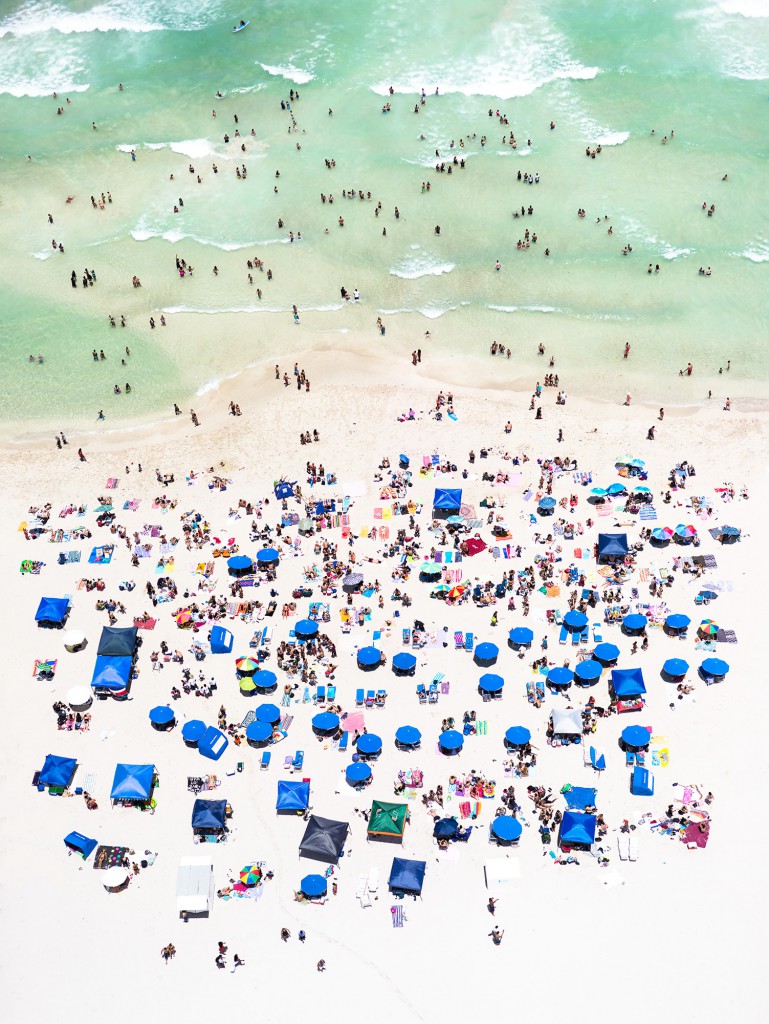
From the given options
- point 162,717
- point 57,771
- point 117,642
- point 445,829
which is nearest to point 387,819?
point 445,829

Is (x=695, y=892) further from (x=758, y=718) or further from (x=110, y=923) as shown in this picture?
(x=110, y=923)

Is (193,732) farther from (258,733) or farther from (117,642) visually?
(117,642)

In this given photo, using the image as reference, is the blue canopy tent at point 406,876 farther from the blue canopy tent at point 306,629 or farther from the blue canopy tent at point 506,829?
the blue canopy tent at point 306,629

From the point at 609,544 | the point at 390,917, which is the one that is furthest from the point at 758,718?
the point at 390,917

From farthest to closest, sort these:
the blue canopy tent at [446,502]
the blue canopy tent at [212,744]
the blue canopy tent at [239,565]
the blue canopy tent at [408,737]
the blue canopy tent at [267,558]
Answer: the blue canopy tent at [446,502], the blue canopy tent at [267,558], the blue canopy tent at [239,565], the blue canopy tent at [212,744], the blue canopy tent at [408,737]

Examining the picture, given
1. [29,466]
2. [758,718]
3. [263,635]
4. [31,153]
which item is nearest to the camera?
[758,718]

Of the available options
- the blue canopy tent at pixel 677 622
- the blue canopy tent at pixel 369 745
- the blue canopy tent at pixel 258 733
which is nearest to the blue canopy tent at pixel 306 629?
the blue canopy tent at pixel 258 733
